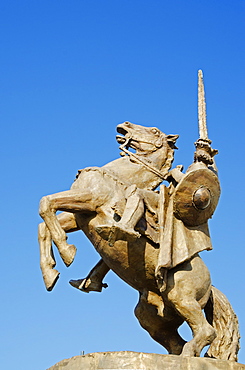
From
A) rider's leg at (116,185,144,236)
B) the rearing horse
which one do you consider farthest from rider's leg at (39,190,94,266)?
rider's leg at (116,185,144,236)

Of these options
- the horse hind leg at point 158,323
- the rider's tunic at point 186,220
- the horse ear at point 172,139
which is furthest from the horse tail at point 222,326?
the horse ear at point 172,139

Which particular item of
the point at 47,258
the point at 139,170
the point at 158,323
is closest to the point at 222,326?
the point at 158,323

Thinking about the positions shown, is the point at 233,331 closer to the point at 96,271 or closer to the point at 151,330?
the point at 151,330

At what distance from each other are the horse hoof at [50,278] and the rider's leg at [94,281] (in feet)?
3.27

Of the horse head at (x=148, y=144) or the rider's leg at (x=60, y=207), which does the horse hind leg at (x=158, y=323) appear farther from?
the horse head at (x=148, y=144)

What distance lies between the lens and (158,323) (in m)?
10.3

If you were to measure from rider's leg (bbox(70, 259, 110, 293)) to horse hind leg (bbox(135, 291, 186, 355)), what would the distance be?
1.97 ft

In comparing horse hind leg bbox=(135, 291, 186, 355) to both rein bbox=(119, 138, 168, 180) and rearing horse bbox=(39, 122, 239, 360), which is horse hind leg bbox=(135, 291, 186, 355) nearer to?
rearing horse bbox=(39, 122, 239, 360)

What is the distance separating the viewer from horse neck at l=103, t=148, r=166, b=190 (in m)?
10.3

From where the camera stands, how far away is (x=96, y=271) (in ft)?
34.6

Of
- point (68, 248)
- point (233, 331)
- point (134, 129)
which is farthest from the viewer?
point (134, 129)

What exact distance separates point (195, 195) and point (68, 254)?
1.76m

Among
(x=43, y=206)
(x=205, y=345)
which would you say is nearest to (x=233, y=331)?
(x=205, y=345)

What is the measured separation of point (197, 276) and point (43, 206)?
2.12m
